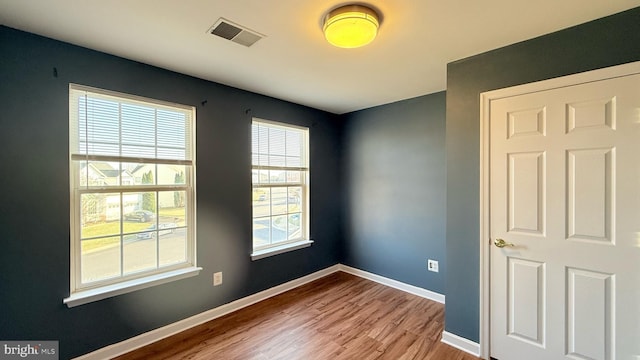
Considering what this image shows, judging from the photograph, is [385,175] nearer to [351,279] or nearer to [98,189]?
[351,279]

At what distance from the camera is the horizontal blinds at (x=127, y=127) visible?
202 cm

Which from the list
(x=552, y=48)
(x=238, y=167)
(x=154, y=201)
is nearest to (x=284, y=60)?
(x=238, y=167)

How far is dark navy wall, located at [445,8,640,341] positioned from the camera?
177 cm

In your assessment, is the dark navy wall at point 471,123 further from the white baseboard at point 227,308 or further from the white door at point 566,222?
the white baseboard at point 227,308

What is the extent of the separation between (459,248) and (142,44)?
9.76 feet

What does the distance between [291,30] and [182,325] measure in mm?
2678

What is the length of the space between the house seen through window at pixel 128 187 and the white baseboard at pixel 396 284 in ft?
7.44

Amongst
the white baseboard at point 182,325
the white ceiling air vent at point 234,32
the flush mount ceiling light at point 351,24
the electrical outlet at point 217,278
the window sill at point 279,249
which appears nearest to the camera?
the flush mount ceiling light at point 351,24

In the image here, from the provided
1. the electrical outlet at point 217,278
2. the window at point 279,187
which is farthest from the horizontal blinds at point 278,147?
the electrical outlet at point 217,278

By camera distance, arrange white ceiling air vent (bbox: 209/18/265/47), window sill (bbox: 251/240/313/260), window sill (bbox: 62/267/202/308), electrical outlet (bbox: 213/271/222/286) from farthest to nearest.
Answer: window sill (bbox: 251/240/313/260) < electrical outlet (bbox: 213/271/222/286) < window sill (bbox: 62/267/202/308) < white ceiling air vent (bbox: 209/18/265/47)

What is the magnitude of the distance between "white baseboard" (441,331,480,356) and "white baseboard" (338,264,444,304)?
811 millimetres

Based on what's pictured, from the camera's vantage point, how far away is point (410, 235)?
332cm

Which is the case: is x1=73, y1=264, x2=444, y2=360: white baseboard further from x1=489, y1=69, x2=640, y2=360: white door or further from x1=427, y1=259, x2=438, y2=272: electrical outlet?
x1=489, y1=69, x2=640, y2=360: white door

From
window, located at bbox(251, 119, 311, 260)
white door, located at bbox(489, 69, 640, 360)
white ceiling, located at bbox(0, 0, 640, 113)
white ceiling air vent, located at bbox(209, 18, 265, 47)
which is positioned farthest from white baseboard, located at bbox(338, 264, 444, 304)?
white ceiling air vent, located at bbox(209, 18, 265, 47)
